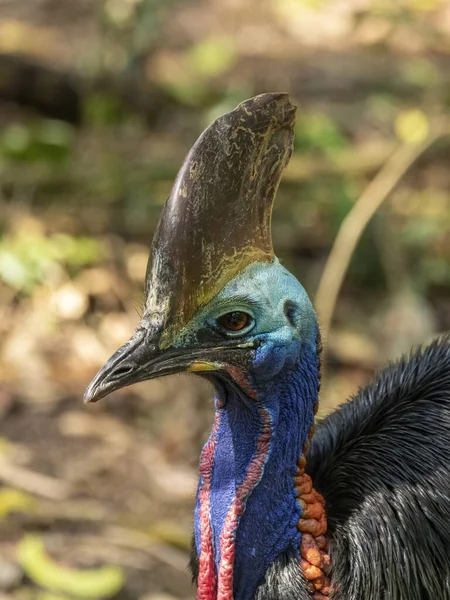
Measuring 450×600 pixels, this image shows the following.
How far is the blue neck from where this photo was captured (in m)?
2.05

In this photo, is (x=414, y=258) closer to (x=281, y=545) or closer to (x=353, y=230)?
(x=353, y=230)

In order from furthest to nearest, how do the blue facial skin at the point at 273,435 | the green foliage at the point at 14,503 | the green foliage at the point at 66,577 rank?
the green foliage at the point at 14,503 → the green foliage at the point at 66,577 → the blue facial skin at the point at 273,435

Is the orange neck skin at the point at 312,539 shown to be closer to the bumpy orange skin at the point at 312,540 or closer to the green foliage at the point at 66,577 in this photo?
the bumpy orange skin at the point at 312,540

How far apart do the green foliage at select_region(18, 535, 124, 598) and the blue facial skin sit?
56.4 inches

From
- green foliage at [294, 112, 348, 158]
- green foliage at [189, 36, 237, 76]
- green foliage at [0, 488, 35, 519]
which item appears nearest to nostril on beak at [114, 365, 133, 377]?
green foliage at [0, 488, 35, 519]

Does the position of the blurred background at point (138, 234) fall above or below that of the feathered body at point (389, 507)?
above

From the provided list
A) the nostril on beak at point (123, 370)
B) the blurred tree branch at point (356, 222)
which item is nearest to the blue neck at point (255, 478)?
the nostril on beak at point (123, 370)

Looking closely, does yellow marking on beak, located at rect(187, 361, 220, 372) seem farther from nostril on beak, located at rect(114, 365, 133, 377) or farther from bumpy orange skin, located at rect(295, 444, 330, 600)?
bumpy orange skin, located at rect(295, 444, 330, 600)

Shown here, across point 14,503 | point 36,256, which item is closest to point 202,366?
point 14,503

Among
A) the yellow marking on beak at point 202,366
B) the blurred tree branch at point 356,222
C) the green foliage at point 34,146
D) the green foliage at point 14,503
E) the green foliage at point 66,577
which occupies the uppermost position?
the green foliage at point 34,146

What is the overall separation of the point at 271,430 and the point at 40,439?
2.48 m

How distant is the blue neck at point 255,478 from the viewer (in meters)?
2.05

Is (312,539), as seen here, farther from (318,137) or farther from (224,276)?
(318,137)

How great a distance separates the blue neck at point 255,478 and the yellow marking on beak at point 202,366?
0.12 m
